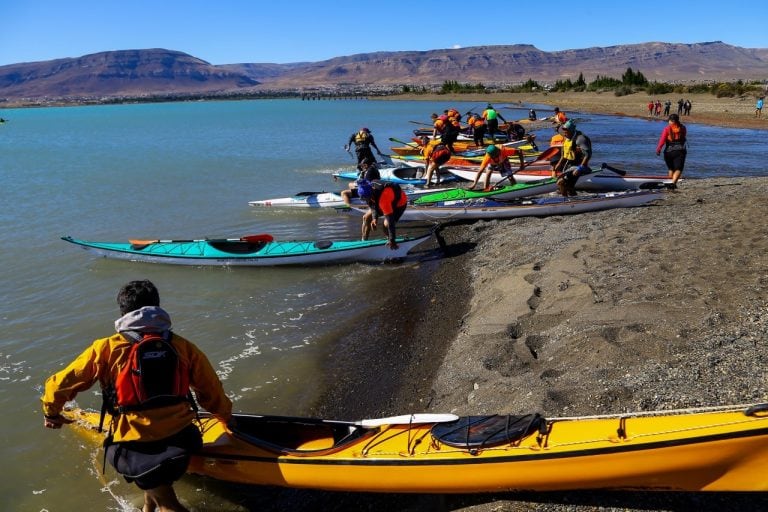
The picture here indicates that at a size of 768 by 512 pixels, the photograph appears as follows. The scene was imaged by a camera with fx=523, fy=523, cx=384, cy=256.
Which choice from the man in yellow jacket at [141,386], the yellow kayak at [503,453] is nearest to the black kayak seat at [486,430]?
the yellow kayak at [503,453]

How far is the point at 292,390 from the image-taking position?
6.33 metres

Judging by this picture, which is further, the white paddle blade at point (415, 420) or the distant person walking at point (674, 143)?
the distant person walking at point (674, 143)

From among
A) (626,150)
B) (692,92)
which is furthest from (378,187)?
(692,92)

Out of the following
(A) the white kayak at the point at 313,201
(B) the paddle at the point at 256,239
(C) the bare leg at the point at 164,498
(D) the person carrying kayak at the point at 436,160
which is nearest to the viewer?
(C) the bare leg at the point at 164,498

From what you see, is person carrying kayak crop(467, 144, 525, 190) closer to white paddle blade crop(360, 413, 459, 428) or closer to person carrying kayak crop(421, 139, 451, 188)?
person carrying kayak crop(421, 139, 451, 188)

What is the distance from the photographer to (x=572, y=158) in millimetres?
12758

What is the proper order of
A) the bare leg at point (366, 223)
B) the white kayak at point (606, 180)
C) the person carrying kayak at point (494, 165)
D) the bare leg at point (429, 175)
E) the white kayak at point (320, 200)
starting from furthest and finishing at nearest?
the bare leg at point (429, 175) < the white kayak at point (320, 200) < the white kayak at point (606, 180) < the person carrying kayak at point (494, 165) < the bare leg at point (366, 223)

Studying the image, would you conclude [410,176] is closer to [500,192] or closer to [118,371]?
[500,192]

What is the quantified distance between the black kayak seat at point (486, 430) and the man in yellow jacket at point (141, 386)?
181 centimetres

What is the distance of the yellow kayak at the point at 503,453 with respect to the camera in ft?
10.4

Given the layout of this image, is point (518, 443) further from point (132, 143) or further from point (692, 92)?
point (692, 92)

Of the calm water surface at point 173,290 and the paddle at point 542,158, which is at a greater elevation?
the paddle at point 542,158

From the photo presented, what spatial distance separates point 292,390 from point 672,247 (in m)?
5.90

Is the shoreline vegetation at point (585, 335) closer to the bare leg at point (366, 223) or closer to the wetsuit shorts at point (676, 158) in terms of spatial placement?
the bare leg at point (366, 223)
